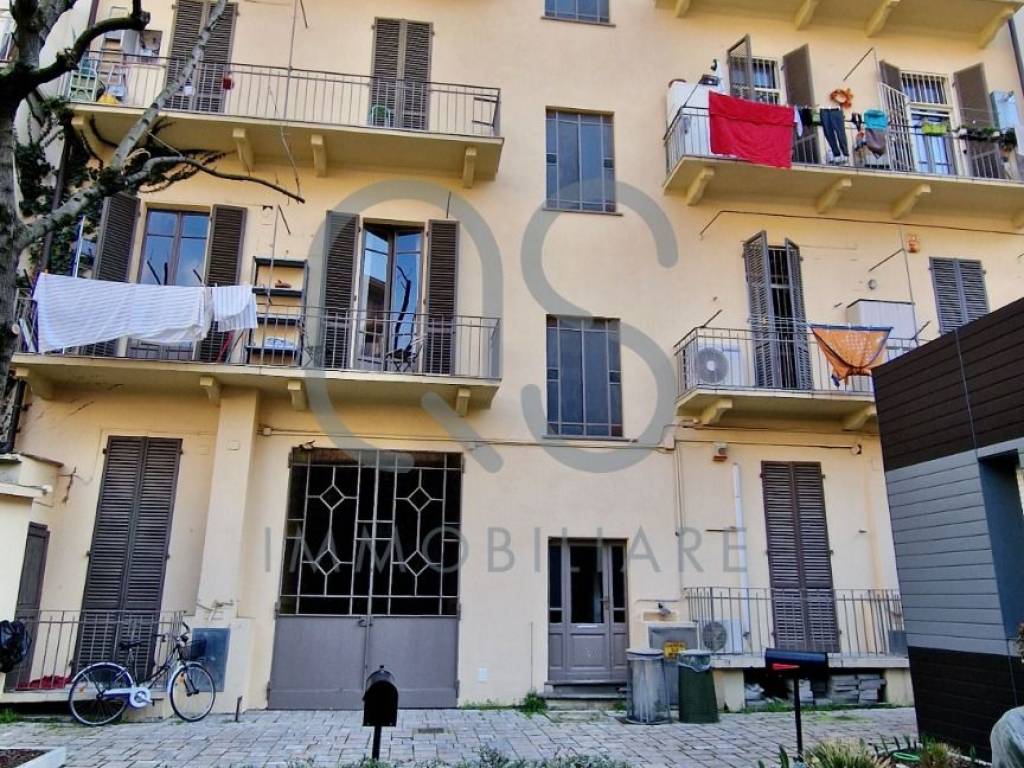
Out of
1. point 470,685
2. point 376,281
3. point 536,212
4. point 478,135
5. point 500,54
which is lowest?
point 470,685

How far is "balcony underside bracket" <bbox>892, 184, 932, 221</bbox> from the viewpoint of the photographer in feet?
39.9

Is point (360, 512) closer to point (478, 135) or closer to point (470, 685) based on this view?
point (470, 685)

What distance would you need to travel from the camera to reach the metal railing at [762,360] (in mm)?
11148

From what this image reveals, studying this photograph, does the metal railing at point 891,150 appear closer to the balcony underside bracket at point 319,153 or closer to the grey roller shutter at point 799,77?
the grey roller shutter at point 799,77

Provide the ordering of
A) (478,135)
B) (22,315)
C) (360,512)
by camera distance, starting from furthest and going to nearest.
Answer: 1. (478,135)
2. (360,512)
3. (22,315)

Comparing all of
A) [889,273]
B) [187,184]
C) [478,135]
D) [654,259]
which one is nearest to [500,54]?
[478,135]

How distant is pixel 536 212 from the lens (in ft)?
39.2

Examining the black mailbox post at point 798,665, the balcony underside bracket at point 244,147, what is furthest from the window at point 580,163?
the black mailbox post at point 798,665

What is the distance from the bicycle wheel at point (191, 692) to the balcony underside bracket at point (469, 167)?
7.78 m

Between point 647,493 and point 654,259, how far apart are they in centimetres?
377

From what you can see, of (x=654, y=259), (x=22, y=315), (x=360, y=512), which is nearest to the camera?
(x=22, y=315)

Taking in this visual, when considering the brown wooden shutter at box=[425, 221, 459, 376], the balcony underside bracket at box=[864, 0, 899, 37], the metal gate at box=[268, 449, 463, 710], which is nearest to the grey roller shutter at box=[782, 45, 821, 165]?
the balcony underside bracket at box=[864, 0, 899, 37]

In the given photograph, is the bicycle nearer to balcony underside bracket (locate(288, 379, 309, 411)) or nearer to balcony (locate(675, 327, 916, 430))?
balcony underside bracket (locate(288, 379, 309, 411))

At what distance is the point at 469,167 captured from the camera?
11.5m
